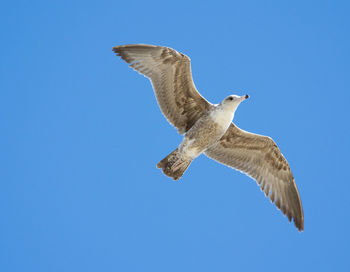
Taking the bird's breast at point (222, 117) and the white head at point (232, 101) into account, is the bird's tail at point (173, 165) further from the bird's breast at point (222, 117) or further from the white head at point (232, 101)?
the white head at point (232, 101)

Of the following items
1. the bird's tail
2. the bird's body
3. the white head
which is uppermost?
the white head

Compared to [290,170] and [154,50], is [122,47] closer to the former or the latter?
[154,50]

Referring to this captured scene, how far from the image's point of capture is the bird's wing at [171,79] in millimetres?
9914

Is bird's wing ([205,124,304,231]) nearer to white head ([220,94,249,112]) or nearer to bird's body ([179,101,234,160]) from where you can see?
bird's body ([179,101,234,160])

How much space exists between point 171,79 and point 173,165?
5.47 feet

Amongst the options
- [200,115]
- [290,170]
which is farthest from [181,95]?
[290,170]

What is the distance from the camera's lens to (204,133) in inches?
400

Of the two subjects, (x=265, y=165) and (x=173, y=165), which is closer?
(x=173, y=165)

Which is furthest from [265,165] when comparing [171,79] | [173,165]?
[171,79]

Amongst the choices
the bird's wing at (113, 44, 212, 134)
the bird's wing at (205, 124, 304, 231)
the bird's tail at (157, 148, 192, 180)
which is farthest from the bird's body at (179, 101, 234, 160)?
the bird's wing at (205, 124, 304, 231)

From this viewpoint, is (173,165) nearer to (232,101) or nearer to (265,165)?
(232,101)

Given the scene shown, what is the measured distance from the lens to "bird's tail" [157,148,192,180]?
1018 centimetres

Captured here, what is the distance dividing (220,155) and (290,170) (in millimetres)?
1566

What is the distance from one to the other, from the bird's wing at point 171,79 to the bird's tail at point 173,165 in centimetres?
59
